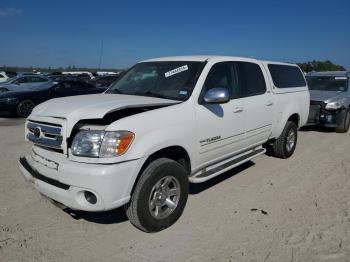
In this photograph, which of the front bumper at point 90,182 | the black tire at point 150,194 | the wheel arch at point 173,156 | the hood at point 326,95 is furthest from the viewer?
the hood at point 326,95

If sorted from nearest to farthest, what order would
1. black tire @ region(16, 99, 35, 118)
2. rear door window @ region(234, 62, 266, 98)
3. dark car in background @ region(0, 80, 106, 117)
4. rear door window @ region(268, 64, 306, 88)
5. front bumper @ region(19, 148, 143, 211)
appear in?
front bumper @ region(19, 148, 143, 211)
rear door window @ region(234, 62, 266, 98)
rear door window @ region(268, 64, 306, 88)
dark car in background @ region(0, 80, 106, 117)
black tire @ region(16, 99, 35, 118)

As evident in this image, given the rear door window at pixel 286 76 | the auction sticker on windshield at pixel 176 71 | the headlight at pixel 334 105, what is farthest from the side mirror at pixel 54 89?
the auction sticker on windshield at pixel 176 71

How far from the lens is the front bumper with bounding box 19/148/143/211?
3156 millimetres

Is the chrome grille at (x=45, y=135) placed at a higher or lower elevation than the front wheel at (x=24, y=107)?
higher

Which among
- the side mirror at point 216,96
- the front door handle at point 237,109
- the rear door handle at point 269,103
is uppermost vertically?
the side mirror at point 216,96

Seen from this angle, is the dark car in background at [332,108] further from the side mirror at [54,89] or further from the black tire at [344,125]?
the side mirror at [54,89]

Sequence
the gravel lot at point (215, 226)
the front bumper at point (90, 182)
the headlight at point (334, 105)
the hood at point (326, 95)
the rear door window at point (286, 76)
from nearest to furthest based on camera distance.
Answer: the front bumper at point (90, 182), the gravel lot at point (215, 226), the rear door window at point (286, 76), the headlight at point (334, 105), the hood at point (326, 95)

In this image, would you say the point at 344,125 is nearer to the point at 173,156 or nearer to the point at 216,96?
the point at 216,96

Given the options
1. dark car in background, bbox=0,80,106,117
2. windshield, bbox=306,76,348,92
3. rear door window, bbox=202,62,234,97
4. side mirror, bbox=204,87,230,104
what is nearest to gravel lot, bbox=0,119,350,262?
side mirror, bbox=204,87,230,104

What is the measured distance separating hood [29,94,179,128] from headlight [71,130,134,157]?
0.18 meters

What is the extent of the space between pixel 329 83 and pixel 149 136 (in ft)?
30.4

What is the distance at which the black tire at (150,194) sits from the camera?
3.46 meters

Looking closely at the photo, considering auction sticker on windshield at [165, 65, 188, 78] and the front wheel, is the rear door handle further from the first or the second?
the front wheel

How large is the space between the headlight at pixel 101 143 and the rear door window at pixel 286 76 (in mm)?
3712
